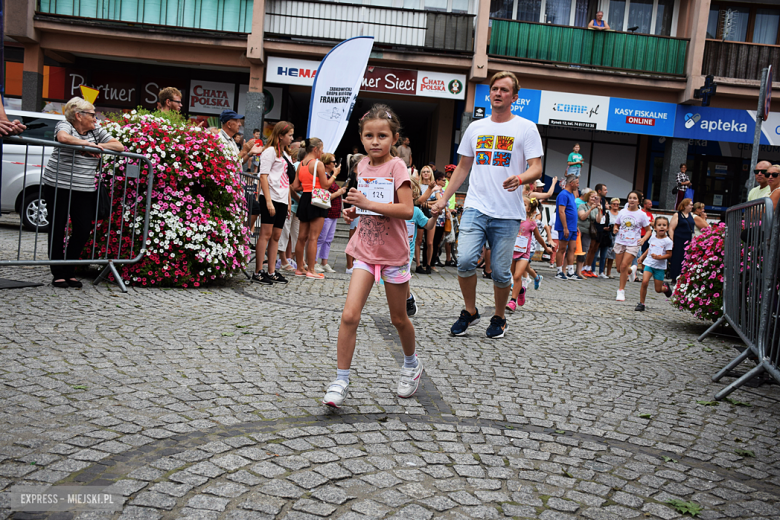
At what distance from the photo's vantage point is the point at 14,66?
20.0 metres

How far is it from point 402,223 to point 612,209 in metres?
12.9

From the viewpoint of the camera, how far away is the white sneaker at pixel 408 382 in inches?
159

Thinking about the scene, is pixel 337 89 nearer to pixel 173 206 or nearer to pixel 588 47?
pixel 173 206

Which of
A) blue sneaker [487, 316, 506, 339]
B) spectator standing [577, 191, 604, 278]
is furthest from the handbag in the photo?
spectator standing [577, 191, 604, 278]

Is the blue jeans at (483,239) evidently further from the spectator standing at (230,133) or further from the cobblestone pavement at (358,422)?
the spectator standing at (230,133)

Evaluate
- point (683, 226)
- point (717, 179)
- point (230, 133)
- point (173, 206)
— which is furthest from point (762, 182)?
point (717, 179)

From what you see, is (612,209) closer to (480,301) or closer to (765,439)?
(480,301)

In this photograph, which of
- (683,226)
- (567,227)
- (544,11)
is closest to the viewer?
(683,226)

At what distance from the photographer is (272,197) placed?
870 cm

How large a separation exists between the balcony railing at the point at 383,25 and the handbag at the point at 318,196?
10947mm

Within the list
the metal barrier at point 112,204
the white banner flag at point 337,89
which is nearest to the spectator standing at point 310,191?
the white banner flag at point 337,89

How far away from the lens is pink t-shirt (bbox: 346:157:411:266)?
→ 153 inches

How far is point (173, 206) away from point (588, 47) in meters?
16.3

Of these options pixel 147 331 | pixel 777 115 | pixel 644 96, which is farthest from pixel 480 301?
pixel 777 115
